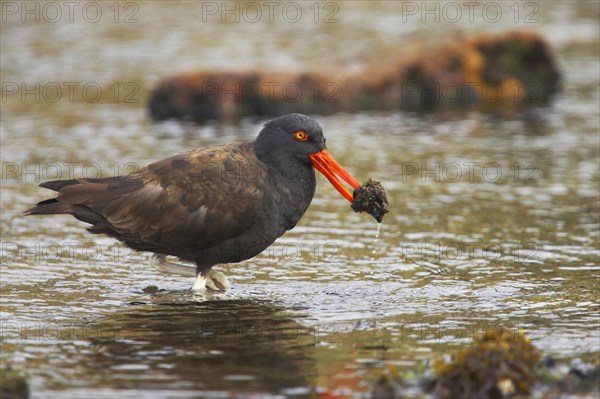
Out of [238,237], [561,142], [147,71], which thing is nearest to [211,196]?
[238,237]

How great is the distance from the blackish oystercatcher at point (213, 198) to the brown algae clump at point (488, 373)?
285cm

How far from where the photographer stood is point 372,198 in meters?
9.49

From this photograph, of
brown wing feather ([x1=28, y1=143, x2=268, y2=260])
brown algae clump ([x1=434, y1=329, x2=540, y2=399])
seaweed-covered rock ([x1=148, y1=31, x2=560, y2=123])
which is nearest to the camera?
brown algae clump ([x1=434, y1=329, x2=540, y2=399])

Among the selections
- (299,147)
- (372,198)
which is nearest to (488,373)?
(372,198)

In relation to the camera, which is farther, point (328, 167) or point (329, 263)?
point (329, 263)

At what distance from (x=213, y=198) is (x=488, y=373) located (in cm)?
338

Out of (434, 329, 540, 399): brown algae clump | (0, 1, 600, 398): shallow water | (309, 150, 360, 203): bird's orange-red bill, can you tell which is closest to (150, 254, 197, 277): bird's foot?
(0, 1, 600, 398): shallow water

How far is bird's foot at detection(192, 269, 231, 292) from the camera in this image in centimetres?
972

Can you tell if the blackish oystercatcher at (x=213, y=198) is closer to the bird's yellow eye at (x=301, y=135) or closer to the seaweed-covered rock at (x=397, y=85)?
the bird's yellow eye at (x=301, y=135)

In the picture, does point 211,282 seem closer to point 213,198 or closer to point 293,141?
point 213,198

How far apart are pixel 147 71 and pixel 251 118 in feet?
14.5

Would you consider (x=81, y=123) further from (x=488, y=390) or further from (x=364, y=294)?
(x=488, y=390)

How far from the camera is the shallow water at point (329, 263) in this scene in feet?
25.2

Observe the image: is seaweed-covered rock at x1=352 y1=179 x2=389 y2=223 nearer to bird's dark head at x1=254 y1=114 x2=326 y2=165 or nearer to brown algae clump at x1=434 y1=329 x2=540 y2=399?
bird's dark head at x1=254 y1=114 x2=326 y2=165
